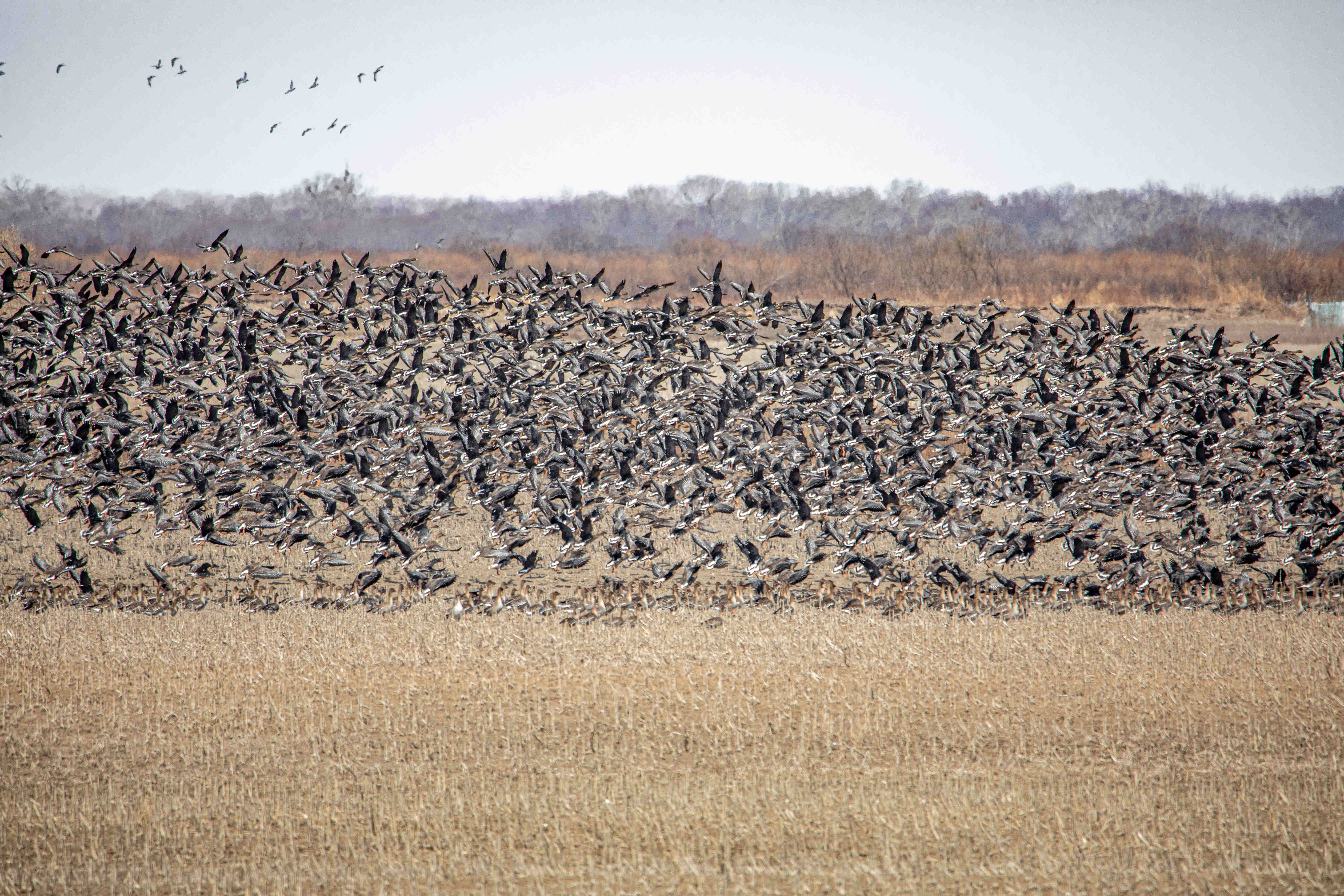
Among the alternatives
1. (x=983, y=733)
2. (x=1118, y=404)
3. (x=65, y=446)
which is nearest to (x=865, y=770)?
(x=983, y=733)

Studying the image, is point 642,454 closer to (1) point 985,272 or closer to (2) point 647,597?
(2) point 647,597

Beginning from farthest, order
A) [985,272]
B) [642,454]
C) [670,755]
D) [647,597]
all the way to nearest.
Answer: [985,272] → [642,454] → [647,597] → [670,755]

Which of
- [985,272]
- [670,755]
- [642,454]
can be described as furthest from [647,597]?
[985,272]

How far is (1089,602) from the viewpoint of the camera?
13.4 meters

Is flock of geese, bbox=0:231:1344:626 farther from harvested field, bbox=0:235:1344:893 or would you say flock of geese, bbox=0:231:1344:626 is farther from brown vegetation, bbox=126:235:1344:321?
brown vegetation, bbox=126:235:1344:321

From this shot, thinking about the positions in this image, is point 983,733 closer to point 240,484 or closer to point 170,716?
point 170,716

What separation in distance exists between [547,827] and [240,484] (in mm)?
11729

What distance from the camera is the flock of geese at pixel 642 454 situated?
14.2 meters

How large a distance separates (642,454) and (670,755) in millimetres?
9274

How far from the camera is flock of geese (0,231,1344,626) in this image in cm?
1423

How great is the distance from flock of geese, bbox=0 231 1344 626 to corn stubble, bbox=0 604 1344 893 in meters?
1.42

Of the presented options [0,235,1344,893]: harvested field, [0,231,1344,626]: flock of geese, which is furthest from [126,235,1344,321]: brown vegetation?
[0,231,1344,626]: flock of geese

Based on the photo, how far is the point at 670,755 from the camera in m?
8.90

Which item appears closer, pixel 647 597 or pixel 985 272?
pixel 647 597
